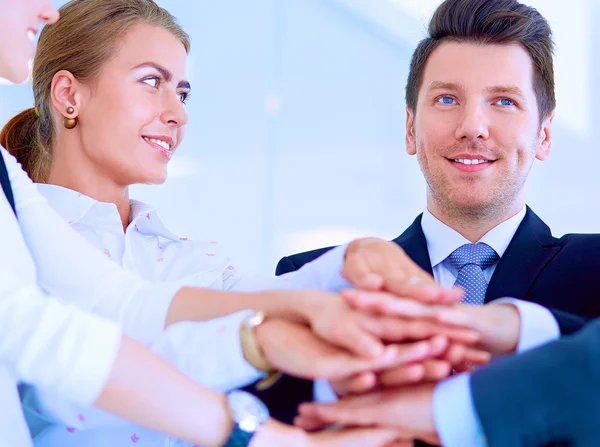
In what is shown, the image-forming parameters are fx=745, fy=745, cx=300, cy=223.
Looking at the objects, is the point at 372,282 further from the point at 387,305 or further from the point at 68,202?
the point at 68,202

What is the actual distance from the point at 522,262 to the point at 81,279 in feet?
3.11

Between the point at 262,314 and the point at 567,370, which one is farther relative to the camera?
the point at 262,314

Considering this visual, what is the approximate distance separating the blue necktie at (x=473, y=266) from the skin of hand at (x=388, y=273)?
44cm

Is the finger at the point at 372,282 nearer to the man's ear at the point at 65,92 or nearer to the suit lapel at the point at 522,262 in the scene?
the suit lapel at the point at 522,262

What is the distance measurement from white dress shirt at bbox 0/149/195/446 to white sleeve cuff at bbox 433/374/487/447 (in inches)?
17.7

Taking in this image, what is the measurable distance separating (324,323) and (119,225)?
0.83 metres

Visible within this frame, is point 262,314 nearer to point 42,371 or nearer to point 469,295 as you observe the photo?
point 42,371

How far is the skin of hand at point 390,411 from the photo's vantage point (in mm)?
1048

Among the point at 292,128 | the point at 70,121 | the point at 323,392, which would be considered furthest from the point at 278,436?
the point at 292,128

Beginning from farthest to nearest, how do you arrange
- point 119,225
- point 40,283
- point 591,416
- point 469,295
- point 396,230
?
point 396,230 → point 119,225 → point 469,295 → point 40,283 → point 591,416

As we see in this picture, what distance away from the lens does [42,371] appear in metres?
0.98

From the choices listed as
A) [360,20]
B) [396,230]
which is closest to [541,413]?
[396,230]

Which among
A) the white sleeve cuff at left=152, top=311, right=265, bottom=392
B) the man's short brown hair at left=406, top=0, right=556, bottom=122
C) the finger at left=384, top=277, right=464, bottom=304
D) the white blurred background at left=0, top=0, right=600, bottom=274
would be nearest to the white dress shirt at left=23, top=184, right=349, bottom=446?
the white sleeve cuff at left=152, top=311, right=265, bottom=392

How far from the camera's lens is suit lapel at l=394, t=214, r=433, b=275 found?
1.79 m
